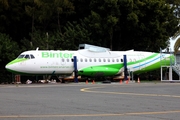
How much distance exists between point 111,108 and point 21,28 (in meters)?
47.7

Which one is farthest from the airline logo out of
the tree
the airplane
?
the tree

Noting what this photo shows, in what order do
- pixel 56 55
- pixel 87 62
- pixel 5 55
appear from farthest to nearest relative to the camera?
1. pixel 5 55
2. pixel 87 62
3. pixel 56 55

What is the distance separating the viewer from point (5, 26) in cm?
5600

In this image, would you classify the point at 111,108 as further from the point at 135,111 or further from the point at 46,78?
the point at 46,78

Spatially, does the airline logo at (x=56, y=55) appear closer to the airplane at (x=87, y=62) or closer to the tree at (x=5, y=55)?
the airplane at (x=87, y=62)

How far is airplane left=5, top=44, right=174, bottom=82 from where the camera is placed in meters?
39.5

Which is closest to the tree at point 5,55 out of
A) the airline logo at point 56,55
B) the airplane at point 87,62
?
the airplane at point 87,62

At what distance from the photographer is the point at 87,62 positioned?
42812 mm

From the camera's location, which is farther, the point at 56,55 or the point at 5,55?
the point at 5,55

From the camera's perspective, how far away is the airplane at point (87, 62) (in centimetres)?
3947

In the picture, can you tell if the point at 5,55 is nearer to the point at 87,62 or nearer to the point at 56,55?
the point at 56,55

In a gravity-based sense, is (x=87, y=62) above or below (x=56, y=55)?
below

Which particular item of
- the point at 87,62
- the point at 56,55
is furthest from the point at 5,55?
the point at 87,62

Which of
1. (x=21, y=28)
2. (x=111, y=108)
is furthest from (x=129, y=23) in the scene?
(x=111, y=108)
